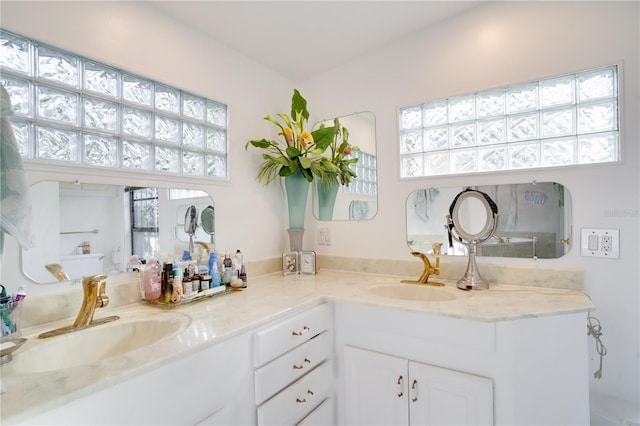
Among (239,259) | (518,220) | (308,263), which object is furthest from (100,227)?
(518,220)

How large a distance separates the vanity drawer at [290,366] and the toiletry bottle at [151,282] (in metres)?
0.57

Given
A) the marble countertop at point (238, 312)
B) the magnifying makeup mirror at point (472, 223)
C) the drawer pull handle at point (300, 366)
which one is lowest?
the drawer pull handle at point (300, 366)

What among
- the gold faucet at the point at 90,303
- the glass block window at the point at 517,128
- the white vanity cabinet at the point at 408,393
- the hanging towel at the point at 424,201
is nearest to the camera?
the gold faucet at the point at 90,303

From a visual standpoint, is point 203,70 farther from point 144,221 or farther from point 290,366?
point 290,366

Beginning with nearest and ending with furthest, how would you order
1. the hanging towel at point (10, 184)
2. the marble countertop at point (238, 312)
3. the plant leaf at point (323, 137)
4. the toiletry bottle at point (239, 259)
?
the marble countertop at point (238, 312), the hanging towel at point (10, 184), the toiletry bottle at point (239, 259), the plant leaf at point (323, 137)

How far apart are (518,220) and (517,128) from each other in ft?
1.55

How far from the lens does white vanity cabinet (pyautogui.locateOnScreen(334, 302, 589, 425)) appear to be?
114 cm

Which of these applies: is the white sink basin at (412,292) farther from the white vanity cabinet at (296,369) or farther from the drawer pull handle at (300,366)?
the drawer pull handle at (300,366)

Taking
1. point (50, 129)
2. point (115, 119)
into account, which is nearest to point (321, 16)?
point (115, 119)

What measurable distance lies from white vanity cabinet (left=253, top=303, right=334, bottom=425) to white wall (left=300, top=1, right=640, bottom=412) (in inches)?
29.9

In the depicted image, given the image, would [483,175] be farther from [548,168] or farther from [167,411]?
[167,411]

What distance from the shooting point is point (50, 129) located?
1.12 metres

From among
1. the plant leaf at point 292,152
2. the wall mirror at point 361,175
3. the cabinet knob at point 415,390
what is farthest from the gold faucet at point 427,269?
the plant leaf at point 292,152

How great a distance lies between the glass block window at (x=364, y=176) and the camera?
2.00 m
